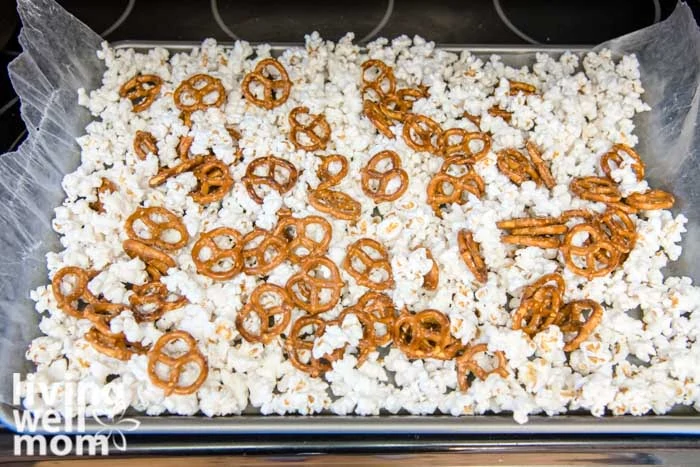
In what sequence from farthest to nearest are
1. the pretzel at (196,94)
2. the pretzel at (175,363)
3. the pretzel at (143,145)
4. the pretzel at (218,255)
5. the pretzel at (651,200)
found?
the pretzel at (196,94) < the pretzel at (143,145) < the pretzel at (651,200) < the pretzel at (218,255) < the pretzel at (175,363)

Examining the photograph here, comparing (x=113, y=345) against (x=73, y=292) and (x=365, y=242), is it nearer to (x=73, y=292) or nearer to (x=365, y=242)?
(x=73, y=292)

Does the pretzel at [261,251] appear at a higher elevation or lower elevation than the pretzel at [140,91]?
lower

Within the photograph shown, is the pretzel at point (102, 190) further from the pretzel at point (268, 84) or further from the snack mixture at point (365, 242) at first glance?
the pretzel at point (268, 84)

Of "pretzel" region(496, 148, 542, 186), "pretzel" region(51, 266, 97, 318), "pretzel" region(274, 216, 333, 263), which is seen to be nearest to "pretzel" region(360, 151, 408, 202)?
"pretzel" region(274, 216, 333, 263)

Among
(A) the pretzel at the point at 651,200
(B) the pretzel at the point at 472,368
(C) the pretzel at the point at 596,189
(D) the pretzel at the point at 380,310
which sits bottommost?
(B) the pretzel at the point at 472,368

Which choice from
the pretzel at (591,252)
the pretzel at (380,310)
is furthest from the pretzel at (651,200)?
the pretzel at (380,310)

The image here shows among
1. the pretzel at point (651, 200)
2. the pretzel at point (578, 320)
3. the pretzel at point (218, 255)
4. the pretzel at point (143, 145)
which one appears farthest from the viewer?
the pretzel at point (143, 145)

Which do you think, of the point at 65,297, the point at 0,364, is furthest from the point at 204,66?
the point at 0,364

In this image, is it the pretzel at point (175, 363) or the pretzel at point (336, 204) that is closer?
the pretzel at point (175, 363)

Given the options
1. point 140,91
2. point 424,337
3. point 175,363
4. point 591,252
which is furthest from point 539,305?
point 140,91
